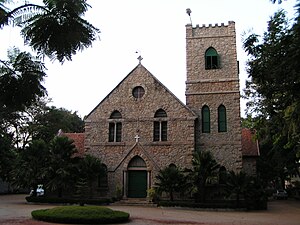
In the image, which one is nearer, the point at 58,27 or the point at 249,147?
the point at 58,27

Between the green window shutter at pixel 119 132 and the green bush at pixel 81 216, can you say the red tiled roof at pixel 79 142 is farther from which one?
the green bush at pixel 81 216

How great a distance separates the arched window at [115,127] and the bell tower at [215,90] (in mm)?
5957

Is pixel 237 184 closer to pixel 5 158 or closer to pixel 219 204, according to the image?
pixel 219 204

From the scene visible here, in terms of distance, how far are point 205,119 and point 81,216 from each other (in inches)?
632

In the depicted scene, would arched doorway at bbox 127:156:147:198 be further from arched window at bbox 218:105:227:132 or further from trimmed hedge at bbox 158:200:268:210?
arched window at bbox 218:105:227:132

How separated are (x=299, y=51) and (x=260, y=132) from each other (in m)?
9.73

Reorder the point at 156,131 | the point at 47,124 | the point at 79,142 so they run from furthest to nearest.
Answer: the point at 47,124
the point at 79,142
the point at 156,131

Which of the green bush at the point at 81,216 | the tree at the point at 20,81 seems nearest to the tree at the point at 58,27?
the tree at the point at 20,81

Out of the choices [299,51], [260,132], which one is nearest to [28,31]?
[299,51]

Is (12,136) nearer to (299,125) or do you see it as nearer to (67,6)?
(299,125)

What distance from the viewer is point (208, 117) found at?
30219 millimetres

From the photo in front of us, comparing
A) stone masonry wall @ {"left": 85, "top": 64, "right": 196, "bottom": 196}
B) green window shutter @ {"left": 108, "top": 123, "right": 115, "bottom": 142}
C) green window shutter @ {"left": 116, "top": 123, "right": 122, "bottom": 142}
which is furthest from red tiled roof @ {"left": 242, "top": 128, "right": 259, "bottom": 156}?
green window shutter @ {"left": 108, "top": 123, "right": 115, "bottom": 142}

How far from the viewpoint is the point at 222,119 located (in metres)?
30.0

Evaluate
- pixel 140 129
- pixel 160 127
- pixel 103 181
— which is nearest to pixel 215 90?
pixel 160 127
